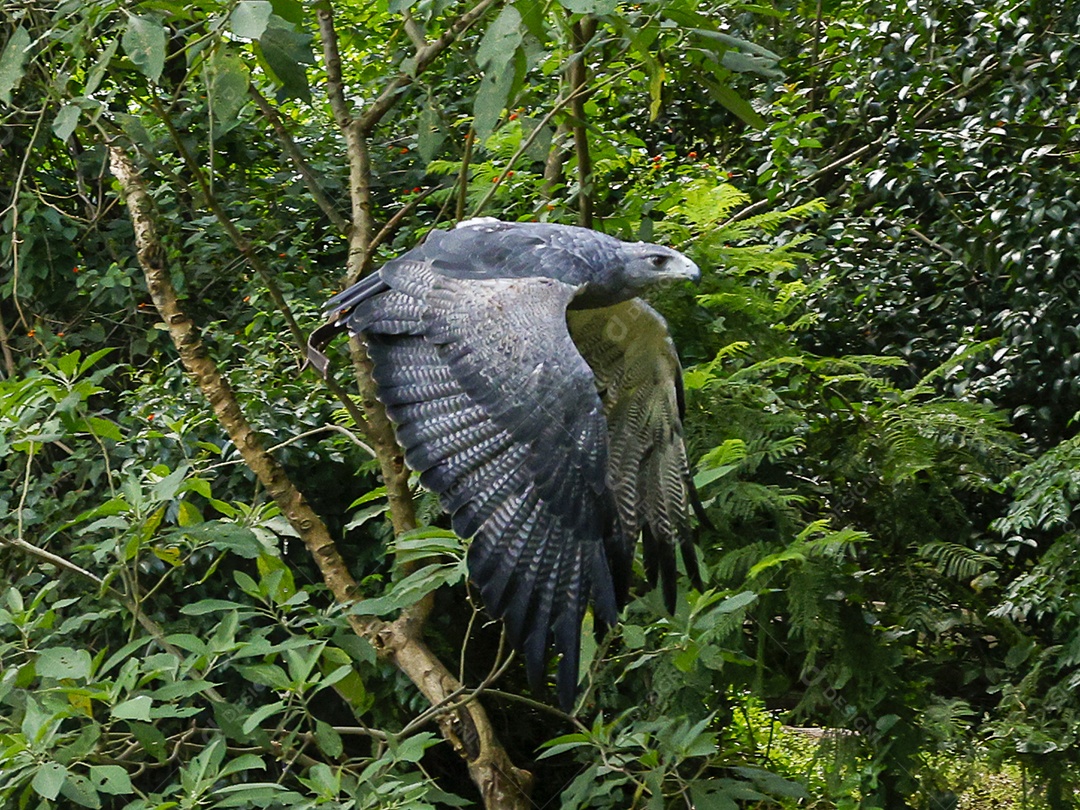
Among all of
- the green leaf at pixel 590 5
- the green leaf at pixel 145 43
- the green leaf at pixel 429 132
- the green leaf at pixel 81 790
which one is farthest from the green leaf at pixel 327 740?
the green leaf at pixel 590 5

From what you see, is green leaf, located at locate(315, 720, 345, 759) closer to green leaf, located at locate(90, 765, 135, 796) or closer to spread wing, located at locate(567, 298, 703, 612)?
green leaf, located at locate(90, 765, 135, 796)

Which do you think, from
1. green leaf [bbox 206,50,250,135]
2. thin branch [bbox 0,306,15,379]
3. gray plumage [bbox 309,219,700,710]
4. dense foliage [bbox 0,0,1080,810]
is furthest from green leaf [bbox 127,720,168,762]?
thin branch [bbox 0,306,15,379]

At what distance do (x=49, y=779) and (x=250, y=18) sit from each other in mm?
1149

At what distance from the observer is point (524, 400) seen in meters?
2.19

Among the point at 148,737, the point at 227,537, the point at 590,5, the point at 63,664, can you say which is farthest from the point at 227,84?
the point at 148,737

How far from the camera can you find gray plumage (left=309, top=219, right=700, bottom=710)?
2.07 metres

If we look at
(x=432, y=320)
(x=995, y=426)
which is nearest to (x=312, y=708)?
(x=432, y=320)

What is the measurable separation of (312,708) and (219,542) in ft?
5.18

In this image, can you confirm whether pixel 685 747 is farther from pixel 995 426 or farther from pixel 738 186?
pixel 738 186

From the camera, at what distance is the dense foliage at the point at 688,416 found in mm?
2240

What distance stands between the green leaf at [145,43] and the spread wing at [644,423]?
1073mm

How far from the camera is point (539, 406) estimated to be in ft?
7.14

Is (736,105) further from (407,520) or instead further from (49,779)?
(49,779)

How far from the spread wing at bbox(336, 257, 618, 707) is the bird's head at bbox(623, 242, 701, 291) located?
8.9 inches
